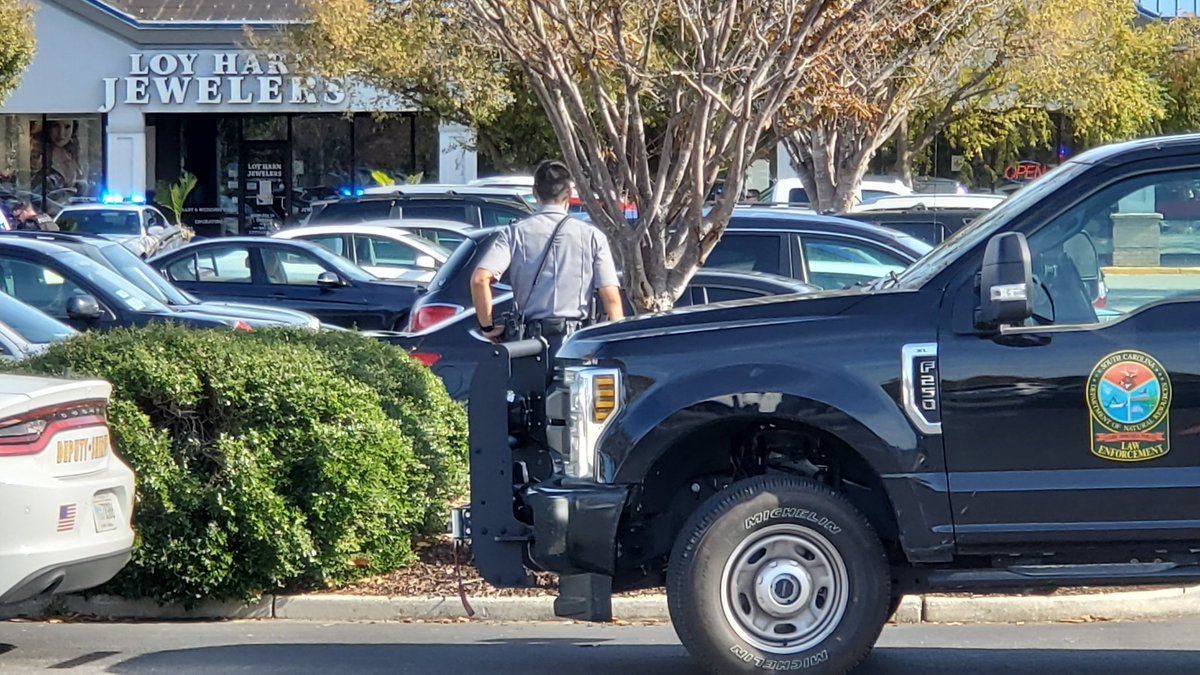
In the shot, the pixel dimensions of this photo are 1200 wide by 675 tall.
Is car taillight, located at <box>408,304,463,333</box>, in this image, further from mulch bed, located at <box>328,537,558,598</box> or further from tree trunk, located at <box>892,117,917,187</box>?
tree trunk, located at <box>892,117,917,187</box>

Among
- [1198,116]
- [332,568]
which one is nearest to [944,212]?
[332,568]

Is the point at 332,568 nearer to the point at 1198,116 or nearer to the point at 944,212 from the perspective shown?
the point at 944,212

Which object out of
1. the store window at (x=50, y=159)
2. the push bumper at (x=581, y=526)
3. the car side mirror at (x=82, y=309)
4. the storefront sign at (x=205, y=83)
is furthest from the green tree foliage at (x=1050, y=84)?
the store window at (x=50, y=159)

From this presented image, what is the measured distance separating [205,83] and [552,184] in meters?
30.7

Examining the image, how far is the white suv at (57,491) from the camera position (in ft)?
21.6

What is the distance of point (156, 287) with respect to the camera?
1454cm

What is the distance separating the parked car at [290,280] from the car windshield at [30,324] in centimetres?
535

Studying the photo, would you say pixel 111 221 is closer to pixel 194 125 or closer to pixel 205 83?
pixel 205 83

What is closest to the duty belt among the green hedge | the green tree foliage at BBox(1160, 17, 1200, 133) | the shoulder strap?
the shoulder strap

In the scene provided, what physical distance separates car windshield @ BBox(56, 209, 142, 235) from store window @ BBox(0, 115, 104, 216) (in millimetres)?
10543

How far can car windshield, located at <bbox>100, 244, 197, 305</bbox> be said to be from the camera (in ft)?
47.0

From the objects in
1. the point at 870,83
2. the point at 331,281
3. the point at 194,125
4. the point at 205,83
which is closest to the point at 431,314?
the point at 870,83

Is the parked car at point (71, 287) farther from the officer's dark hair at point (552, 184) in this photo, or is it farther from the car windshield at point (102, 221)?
the car windshield at point (102, 221)

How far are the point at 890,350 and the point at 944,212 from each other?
1086 centimetres
